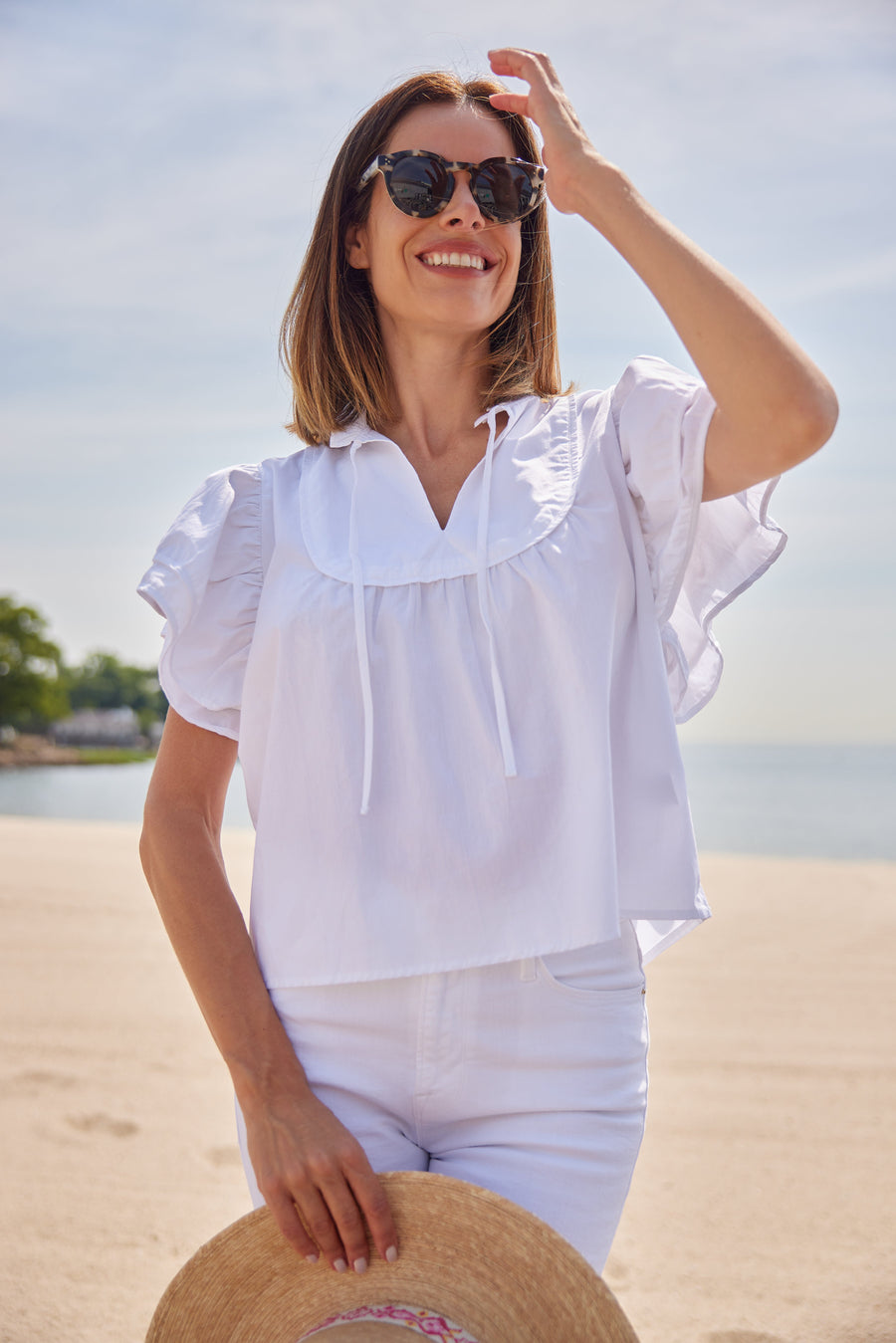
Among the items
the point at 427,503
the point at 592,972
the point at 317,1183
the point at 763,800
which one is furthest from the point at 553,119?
the point at 763,800

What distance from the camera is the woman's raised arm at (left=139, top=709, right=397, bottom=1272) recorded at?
1.33m

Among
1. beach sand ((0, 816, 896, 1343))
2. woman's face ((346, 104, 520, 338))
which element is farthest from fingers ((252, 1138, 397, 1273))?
beach sand ((0, 816, 896, 1343))

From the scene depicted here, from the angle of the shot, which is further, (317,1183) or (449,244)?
(449,244)

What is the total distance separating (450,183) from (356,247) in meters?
0.26

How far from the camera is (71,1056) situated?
4.53 meters

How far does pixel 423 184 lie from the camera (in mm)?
1675

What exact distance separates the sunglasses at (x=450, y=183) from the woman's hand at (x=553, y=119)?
0.31 ft

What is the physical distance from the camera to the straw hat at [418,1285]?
125 cm

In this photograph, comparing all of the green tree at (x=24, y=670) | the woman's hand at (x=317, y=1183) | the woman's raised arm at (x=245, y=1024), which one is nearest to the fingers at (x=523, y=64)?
the woman's raised arm at (x=245, y=1024)

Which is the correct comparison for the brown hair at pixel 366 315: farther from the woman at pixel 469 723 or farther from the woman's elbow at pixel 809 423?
the woman's elbow at pixel 809 423

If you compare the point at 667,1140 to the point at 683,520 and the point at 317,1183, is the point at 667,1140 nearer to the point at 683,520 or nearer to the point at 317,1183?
the point at 317,1183

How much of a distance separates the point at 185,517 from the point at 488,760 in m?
0.54

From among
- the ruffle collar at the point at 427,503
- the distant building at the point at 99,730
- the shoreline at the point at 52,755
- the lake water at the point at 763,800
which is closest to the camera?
the ruffle collar at the point at 427,503

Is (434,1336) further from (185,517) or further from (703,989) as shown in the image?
(703,989)
